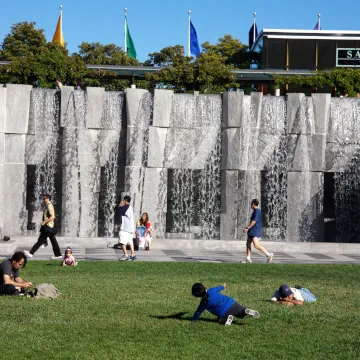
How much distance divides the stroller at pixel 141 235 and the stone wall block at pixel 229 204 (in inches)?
271

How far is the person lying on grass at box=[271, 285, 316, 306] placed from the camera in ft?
45.8

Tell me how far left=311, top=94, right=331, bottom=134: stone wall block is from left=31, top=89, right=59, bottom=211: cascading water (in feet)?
31.0

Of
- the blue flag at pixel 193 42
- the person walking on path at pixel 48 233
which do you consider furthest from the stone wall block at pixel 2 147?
the blue flag at pixel 193 42

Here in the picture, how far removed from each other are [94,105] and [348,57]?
106 ft

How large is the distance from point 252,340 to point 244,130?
23357mm

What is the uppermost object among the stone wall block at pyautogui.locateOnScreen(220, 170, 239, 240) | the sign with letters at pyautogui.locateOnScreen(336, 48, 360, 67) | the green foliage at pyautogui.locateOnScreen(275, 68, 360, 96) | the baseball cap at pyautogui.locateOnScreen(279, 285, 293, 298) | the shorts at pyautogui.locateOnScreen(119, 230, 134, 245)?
the sign with letters at pyautogui.locateOnScreen(336, 48, 360, 67)

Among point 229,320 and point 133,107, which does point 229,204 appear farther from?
point 229,320

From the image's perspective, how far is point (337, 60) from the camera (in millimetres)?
62125

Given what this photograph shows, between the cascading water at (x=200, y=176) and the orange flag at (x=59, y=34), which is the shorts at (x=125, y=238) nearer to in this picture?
the cascading water at (x=200, y=176)

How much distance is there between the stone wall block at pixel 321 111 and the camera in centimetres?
3419

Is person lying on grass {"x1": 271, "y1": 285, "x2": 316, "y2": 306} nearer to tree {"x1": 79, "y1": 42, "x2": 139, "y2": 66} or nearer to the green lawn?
the green lawn

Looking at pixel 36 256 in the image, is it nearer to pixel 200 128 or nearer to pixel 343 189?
pixel 200 128

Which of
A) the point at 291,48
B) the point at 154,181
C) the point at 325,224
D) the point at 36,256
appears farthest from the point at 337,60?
the point at 36,256

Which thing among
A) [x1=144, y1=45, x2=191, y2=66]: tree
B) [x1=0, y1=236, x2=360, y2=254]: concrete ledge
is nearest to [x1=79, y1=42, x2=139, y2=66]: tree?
[x1=144, y1=45, x2=191, y2=66]: tree
